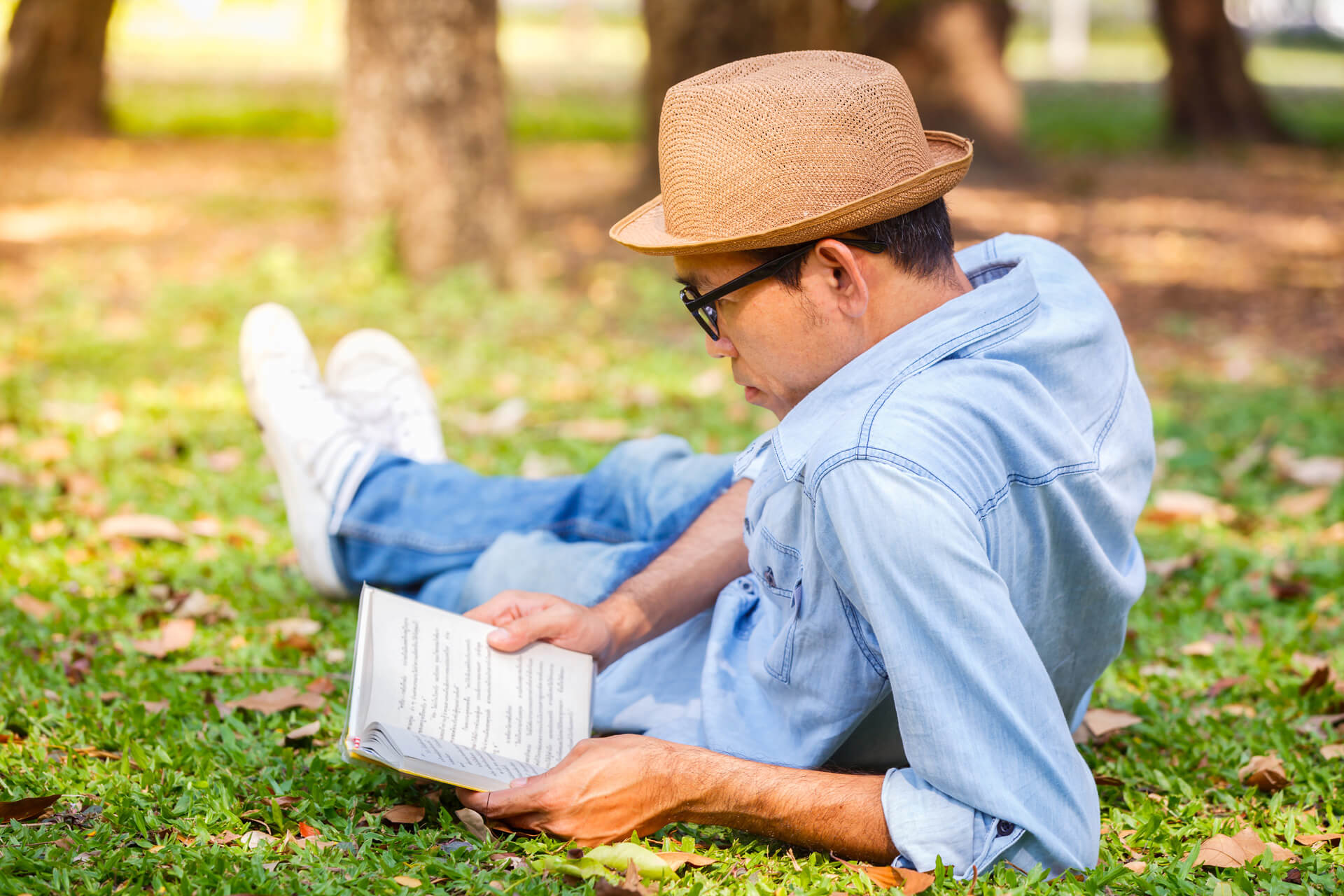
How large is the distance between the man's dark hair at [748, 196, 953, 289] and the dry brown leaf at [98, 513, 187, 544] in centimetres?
217

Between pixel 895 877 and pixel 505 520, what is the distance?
1222 millimetres

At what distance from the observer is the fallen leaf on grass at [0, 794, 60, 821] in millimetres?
1886

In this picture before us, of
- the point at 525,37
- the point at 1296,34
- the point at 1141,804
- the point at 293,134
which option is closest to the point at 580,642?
the point at 1141,804

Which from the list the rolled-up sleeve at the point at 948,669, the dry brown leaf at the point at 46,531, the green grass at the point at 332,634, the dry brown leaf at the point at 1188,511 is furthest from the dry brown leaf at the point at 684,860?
the dry brown leaf at the point at 1188,511

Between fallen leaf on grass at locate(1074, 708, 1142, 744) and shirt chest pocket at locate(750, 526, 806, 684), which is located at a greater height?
shirt chest pocket at locate(750, 526, 806, 684)

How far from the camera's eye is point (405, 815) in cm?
197

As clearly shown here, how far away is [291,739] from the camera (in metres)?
2.26

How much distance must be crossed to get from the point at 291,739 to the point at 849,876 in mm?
1037

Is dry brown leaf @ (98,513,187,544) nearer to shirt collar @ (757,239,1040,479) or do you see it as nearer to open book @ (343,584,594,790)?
open book @ (343,584,594,790)

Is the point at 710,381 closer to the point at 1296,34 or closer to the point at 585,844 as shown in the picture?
the point at 585,844

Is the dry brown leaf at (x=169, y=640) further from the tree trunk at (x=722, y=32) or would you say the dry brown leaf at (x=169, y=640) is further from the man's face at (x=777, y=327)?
the tree trunk at (x=722, y=32)

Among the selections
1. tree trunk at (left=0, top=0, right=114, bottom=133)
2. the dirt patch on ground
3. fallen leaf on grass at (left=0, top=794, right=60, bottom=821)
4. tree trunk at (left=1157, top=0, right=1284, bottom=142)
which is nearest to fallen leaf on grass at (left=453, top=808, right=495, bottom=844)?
fallen leaf on grass at (left=0, top=794, right=60, bottom=821)

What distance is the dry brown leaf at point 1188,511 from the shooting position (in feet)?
12.0

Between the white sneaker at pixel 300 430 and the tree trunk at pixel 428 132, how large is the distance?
3145 millimetres
